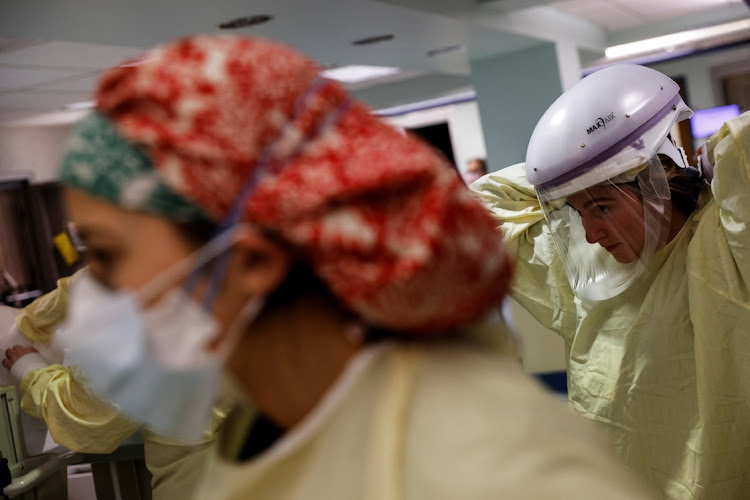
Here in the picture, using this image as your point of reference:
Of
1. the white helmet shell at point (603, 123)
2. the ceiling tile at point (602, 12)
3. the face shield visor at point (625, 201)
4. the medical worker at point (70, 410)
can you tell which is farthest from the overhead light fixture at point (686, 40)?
the medical worker at point (70, 410)

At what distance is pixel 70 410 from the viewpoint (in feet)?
6.96

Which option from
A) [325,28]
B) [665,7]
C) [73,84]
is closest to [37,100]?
[73,84]

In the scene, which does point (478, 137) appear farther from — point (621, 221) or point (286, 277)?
point (286, 277)

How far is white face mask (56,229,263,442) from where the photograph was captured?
2.71 feet

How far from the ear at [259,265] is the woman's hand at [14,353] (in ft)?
6.12

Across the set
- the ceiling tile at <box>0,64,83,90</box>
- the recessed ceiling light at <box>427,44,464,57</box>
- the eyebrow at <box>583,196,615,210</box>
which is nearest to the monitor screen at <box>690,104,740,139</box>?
the recessed ceiling light at <box>427,44,464,57</box>

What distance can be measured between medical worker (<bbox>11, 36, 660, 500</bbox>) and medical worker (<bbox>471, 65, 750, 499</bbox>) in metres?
0.98

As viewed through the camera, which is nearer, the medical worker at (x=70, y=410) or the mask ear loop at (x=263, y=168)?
the mask ear loop at (x=263, y=168)

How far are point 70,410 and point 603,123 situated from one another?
4.87ft

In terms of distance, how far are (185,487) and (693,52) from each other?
1259cm

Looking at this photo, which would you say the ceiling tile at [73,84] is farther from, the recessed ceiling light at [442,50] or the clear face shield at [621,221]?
the clear face shield at [621,221]

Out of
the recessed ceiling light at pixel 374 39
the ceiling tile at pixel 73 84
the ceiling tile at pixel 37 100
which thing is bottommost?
the recessed ceiling light at pixel 374 39

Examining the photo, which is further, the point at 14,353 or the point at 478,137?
the point at 478,137

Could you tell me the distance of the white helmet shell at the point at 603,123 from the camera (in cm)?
186
